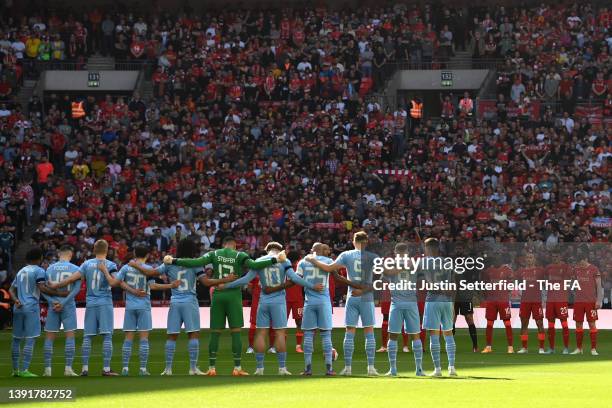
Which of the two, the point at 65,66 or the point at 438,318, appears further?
the point at 65,66

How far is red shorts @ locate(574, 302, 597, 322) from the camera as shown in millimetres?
25922

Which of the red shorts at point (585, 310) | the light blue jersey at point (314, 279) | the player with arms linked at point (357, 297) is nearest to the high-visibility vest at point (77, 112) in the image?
the red shorts at point (585, 310)

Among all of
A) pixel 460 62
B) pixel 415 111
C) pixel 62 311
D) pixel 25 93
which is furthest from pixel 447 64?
pixel 62 311

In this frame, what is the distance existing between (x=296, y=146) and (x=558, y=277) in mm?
18960

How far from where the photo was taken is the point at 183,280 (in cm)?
2052

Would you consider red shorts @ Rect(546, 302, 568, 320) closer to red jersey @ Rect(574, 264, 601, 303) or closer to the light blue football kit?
red jersey @ Rect(574, 264, 601, 303)

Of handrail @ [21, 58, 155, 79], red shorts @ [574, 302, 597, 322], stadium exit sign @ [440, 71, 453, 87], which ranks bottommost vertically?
red shorts @ [574, 302, 597, 322]

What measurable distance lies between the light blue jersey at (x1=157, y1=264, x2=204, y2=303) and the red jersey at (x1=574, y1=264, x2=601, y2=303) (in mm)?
8959

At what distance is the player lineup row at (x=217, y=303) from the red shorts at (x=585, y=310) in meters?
6.46

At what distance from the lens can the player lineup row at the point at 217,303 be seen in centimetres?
2011

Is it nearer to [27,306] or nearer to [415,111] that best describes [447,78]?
[415,111]

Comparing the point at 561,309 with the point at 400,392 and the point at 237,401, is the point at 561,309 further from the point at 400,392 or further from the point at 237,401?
the point at 237,401

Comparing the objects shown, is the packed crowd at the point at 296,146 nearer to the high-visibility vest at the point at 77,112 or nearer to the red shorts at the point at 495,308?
the high-visibility vest at the point at 77,112

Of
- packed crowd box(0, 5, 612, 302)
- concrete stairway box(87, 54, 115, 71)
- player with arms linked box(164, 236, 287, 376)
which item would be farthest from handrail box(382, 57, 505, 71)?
player with arms linked box(164, 236, 287, 376)
